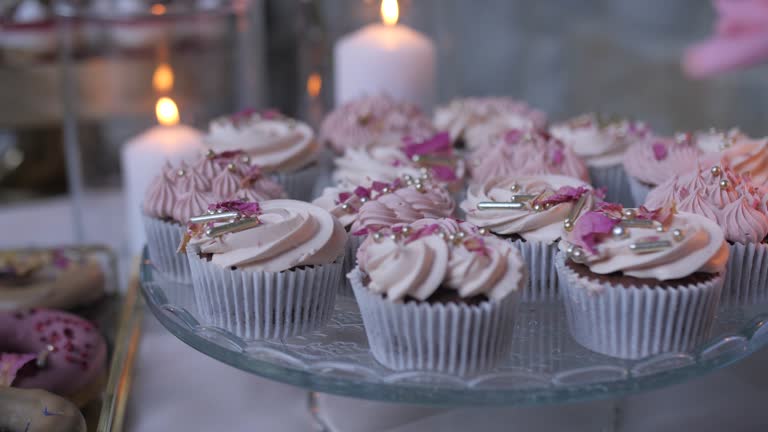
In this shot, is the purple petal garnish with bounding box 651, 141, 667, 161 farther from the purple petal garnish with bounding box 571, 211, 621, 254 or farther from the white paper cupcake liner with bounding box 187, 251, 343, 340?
the white paper cupcake liner with bounding box 187, 251, 343, 340

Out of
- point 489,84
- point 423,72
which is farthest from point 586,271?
point 489,84

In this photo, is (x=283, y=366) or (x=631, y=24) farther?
(x=631, y=24)

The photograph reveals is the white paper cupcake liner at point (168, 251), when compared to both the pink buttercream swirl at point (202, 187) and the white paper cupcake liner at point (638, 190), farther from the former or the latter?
the white paper cupcake liner at point (638, 190)

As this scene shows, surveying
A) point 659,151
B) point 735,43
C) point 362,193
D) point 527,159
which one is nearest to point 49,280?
point 362,193

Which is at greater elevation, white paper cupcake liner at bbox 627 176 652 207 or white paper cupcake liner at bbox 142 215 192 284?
white paper cupcake liner at bbox 627 176 652 207

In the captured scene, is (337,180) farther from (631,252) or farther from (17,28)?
(17,28)

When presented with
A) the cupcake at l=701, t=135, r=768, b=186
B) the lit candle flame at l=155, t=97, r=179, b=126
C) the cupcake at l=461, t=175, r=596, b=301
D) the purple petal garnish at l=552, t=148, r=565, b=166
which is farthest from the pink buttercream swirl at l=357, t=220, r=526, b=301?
the lit candle flame at l=155, t=97, r=179, b=126
